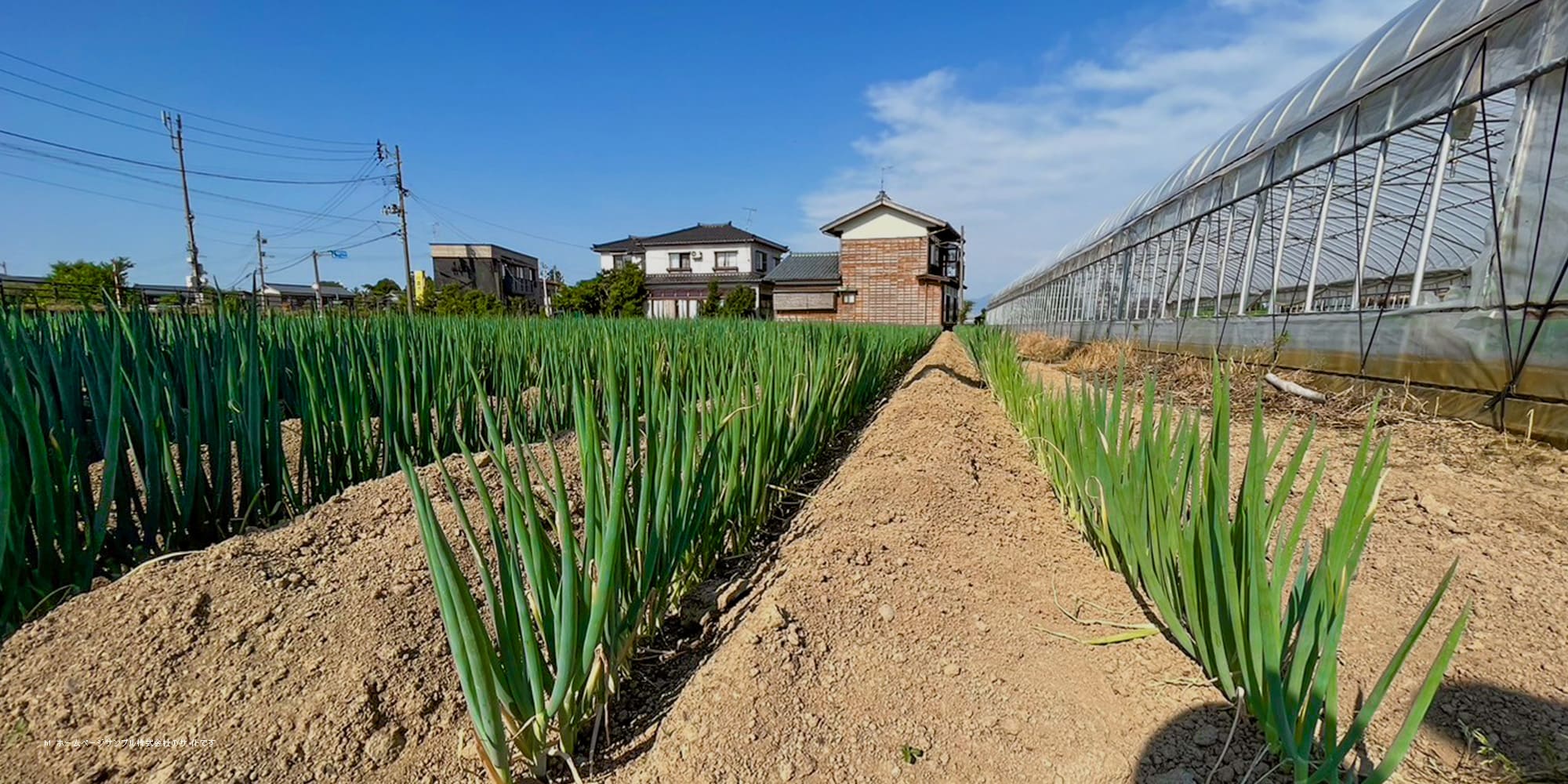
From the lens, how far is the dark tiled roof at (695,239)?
28031 millimetres

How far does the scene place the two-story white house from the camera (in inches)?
1070

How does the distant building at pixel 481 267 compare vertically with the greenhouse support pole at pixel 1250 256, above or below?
above

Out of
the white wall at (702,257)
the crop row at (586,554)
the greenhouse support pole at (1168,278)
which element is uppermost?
the white wall at (702,257)

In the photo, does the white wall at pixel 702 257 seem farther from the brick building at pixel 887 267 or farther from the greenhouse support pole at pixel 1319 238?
the greenhouse support pole at pixel 1319 238

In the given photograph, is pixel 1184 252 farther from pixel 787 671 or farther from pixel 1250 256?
pixel 787 671

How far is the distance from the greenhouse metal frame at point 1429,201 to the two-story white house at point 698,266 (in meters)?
21.6

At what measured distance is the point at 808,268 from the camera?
25.8 m

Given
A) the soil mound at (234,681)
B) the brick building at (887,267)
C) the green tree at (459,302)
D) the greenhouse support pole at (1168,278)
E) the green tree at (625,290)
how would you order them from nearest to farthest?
1. the soil mound at (234,681)
2. the greenhouse support pole at (1168,278)
3. the green tree at (459,302)
4. the green tree at (625,290)
5. the brick building at (887,267)

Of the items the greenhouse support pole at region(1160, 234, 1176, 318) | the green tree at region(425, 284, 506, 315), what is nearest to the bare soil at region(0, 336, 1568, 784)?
the greenhouse support pole at region(1160, 234, 1176, 318)

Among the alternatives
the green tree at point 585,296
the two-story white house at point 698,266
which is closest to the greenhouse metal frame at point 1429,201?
the green tree at point 585,296

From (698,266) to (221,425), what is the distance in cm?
2754

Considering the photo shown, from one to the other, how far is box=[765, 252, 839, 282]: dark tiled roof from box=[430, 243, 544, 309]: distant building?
13.5 metres

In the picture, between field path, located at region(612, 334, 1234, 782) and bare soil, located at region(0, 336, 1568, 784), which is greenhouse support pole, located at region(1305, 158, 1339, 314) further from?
field path, located at region(612, 334, 1234, 782)

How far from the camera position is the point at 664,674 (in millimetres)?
1160
